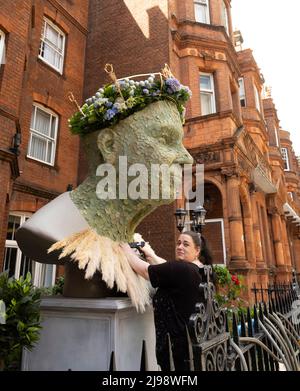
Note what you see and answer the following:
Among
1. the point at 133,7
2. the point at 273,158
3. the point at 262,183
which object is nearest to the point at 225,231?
the point at 262,183

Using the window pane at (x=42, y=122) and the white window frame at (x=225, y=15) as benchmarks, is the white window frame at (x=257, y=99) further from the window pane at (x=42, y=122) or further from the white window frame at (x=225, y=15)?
the window pane at (x=42, y=122)

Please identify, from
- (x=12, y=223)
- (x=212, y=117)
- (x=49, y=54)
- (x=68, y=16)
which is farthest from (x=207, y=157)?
(x=68, y=16)

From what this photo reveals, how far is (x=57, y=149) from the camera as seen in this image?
1130cm

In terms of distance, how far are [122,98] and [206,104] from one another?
1081 cm

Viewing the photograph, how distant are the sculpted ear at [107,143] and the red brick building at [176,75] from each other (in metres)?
5.06

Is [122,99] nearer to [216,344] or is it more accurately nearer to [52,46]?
[216,344]

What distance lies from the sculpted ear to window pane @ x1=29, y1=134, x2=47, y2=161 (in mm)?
8745

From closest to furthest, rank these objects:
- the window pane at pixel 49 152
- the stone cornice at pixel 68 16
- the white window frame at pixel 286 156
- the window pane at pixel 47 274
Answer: the window pane at pixel 47 274
the window pane at pixel 49 152
the stone cornice at pixel 68 16
the white window frame at pixel 286 156

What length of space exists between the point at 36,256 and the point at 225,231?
26.9 ft

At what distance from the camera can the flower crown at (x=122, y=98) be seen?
246 cm

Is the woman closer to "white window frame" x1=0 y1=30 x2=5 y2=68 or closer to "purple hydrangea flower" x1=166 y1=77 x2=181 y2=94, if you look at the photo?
"purple hydrangea flower" x1=166 y1=77 x2=181 y2=94

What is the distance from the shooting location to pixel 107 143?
8.29 ft

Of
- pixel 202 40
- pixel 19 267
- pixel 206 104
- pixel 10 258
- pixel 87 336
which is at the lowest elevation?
pixel 87 336

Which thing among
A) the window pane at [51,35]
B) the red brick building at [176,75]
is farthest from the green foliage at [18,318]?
the window pane at [51,35]
